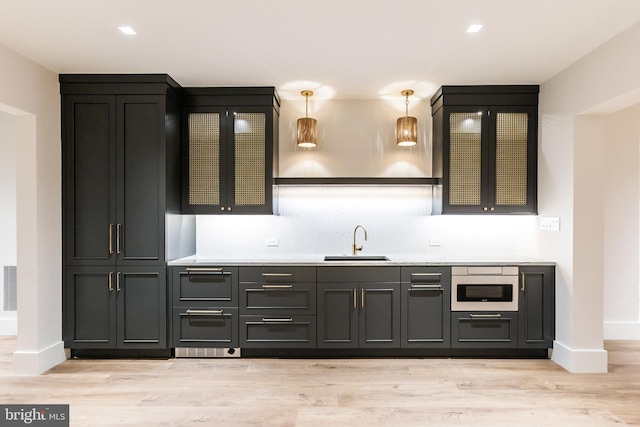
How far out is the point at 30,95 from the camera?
329cm

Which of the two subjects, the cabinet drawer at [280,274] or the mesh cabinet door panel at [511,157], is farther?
the mesh cabinet door panel at [511,157]

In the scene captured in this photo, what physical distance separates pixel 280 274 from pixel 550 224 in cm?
259

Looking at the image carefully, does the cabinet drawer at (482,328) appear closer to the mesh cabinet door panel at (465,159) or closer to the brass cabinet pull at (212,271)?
the mesh cabinet door panel at (465,159)

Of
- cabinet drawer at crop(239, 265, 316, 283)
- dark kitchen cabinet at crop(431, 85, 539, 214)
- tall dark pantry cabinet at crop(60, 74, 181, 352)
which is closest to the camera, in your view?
tall dark pantry cabinet at crop(60, 74, 181, 352)

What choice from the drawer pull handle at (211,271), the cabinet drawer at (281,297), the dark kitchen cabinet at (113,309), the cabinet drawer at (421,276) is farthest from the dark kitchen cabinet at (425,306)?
the dark kitchen cabinet at (113,309)

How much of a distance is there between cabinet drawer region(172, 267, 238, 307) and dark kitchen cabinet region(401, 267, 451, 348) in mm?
1608

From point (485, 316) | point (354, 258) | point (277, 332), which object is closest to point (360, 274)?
point (354, 258)

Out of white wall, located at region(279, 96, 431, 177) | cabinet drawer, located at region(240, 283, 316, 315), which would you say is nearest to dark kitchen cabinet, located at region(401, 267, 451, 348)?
cabinet drawer, located at region(240, 283, 316, 315)

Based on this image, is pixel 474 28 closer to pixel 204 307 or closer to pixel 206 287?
pixel 206 287

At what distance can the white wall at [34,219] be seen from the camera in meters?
3.34

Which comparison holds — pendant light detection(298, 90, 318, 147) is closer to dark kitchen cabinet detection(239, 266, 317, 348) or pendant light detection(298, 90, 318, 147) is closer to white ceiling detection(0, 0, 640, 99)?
white ceiling detection(0, 0, 640, 99)

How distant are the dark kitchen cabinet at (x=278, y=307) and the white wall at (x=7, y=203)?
2.82m

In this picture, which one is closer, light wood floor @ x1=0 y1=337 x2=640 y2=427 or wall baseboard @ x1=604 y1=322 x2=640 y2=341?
light wood floor @ x1=0 y1=337 x2=640 y2=427

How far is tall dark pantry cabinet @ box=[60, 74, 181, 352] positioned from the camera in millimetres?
3625
